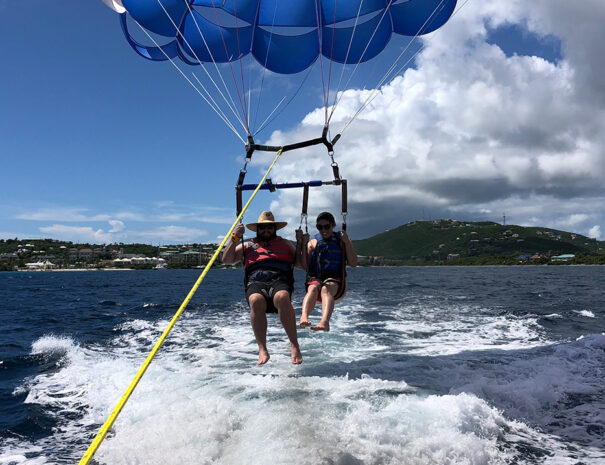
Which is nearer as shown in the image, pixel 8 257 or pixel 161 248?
pixel 8 257

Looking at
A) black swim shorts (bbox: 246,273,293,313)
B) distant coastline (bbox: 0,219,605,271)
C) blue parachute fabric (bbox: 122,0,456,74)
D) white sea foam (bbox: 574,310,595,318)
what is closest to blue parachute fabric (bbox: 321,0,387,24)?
blue parachute fabric (bbox: 122,0,456,74)

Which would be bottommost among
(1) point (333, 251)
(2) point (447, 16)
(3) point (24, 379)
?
(3) point (24, 379)

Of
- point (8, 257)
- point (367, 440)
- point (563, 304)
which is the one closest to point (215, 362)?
point (367, 440)

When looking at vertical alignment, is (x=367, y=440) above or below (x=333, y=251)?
below

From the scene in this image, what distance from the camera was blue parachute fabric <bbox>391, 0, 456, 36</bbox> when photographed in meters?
8.90

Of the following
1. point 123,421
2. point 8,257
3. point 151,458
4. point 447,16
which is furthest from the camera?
point 8,257

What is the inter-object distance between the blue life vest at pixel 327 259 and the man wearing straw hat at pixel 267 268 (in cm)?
29

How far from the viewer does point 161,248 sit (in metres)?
182

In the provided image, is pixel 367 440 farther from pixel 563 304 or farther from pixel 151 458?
pixel 563 304

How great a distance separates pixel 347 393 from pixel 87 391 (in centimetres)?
448

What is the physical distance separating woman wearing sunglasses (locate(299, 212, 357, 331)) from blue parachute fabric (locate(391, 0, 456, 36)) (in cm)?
577

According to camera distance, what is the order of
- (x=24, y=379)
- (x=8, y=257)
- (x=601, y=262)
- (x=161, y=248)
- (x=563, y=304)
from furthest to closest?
(x=161, y=248), (x=8, y=257), (x=601, y=262), (x=563, y=304), (x=24, y=379)

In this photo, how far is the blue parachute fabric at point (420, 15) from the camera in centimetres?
890

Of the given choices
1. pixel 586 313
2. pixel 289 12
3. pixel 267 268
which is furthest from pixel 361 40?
pixel 586 313
